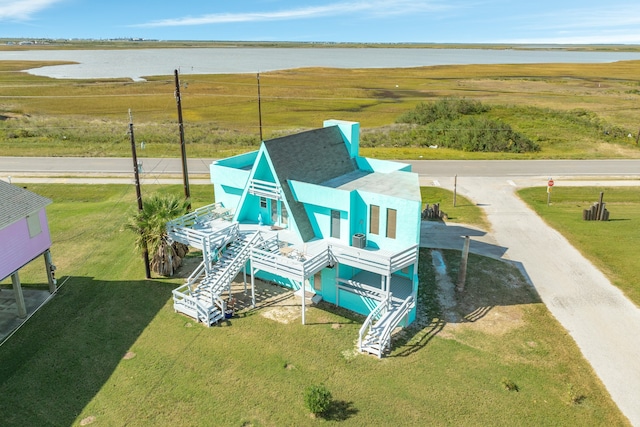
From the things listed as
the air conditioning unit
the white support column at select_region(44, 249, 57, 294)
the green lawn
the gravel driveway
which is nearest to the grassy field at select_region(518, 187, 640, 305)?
the gravel driveway

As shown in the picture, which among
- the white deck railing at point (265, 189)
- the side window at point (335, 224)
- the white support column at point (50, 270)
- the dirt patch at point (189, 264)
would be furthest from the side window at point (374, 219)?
the white support column at point (50, 270)

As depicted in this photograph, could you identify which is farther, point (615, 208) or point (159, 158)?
point (159, 158)

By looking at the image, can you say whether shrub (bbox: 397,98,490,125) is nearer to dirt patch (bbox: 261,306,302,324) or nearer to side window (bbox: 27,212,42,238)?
dirt patch (bbox: 261,306,302,324)

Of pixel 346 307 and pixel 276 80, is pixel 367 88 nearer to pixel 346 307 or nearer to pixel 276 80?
pixel 276 80

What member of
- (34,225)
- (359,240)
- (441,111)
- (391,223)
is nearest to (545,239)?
(391,223)

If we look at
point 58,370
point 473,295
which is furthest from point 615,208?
point 58,370

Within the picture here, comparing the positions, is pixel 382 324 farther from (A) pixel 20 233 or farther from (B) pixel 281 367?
(A) pixel 20 233
